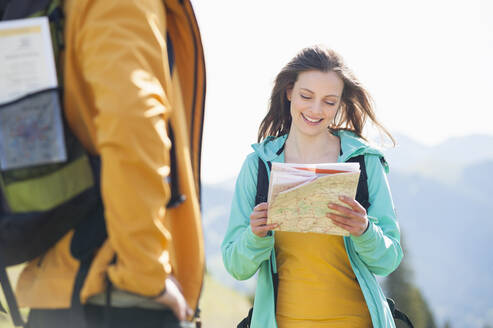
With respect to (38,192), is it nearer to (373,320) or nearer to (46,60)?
(46,60)

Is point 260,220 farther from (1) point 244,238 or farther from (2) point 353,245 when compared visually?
(2) point 353,245

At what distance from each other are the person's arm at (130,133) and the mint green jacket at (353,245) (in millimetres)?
1331

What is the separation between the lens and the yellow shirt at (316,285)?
3391 mm

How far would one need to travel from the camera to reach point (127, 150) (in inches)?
76.7

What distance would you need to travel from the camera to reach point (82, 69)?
6.89 ft

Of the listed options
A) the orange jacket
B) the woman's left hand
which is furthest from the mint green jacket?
the orange jacket

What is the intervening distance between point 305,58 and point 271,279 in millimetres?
1582

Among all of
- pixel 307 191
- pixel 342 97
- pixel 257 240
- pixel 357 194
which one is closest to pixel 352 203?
pixel 307 191

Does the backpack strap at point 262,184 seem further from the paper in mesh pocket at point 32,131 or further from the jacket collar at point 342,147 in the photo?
the paper in mesh pocket at point 32,131

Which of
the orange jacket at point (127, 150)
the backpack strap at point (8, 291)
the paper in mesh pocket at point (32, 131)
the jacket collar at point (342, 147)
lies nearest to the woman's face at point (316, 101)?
the jacket collar at point (342, 147)

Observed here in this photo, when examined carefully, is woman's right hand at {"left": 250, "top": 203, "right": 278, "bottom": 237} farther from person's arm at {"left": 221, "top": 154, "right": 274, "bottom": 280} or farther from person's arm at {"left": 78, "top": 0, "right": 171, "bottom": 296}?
person's arm at {"left": 78, "top": 0, "right": 171, "bottom": 296}

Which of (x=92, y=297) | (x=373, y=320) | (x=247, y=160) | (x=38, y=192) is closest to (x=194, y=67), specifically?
(x=38, y=192)

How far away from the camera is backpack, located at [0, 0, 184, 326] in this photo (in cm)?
210

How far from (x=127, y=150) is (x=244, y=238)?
1582 millimetres
